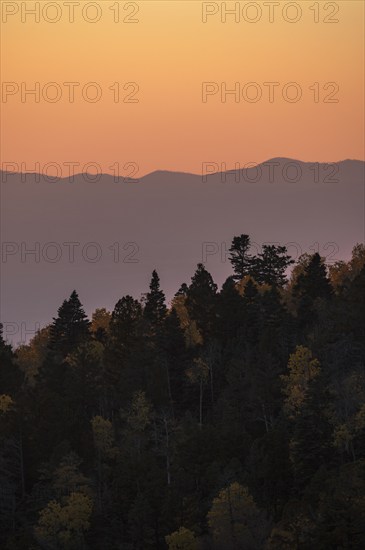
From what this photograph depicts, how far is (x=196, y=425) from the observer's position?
424 ft

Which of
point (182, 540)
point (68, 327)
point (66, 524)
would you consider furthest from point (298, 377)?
point (68, 327)

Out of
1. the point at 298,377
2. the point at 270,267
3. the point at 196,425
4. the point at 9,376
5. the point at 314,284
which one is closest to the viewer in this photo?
the point at 298,377

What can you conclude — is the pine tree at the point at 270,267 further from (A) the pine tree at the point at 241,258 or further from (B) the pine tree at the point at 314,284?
(B) the pine tree at the point at 314,284

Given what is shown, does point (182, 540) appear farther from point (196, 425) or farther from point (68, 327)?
point (68, 327)

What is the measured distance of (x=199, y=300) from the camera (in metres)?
Answer: 157

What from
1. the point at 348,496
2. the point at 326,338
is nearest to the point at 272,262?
the point at 326,338

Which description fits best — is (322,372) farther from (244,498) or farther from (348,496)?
(348,496)

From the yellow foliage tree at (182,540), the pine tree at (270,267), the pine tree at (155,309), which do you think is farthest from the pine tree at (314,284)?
the yellow foliage tree at (182,540)

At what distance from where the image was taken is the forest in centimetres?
10638

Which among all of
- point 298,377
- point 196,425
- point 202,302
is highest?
point 202,302

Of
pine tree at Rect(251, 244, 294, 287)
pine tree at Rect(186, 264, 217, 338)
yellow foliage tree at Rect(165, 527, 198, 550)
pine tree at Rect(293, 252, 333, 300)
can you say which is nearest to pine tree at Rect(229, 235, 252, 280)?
pine tree at Rect(251, 244, 294, 287)

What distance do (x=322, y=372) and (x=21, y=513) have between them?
28.5m

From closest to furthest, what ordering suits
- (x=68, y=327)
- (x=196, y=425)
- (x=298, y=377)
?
(x=298, y=377) < (x=196, y=425) < (x=68, y=327)

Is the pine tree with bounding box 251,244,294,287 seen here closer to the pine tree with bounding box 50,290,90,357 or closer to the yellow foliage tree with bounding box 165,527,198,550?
the pine tree with bounding box 50,290,90,357
